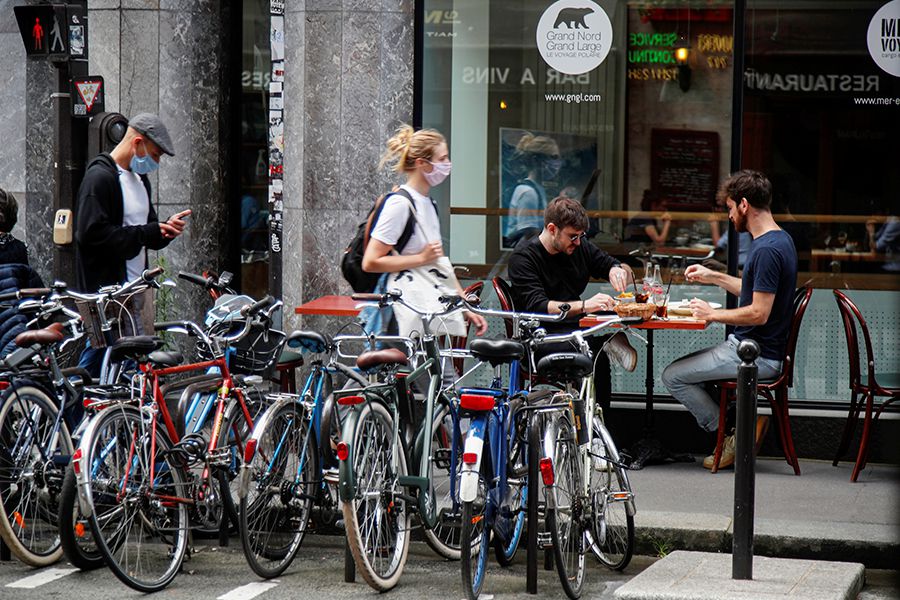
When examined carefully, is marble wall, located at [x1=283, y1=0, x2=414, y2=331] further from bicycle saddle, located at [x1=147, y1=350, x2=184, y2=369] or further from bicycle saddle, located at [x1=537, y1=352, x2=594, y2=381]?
bicycle saddle, located at [x1=537, y1=352, x2=594, y2=381]

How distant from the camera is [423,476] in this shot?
661cm

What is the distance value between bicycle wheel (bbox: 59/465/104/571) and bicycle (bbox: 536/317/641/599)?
208 cm

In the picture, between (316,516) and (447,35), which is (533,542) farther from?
(447,35)

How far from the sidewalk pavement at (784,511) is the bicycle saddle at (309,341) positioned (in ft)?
6.14

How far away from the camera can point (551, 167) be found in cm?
978

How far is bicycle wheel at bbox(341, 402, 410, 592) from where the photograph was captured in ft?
21.0

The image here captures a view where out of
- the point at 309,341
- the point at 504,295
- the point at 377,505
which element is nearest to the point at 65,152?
the point at 309,341

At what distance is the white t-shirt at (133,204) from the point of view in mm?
8211

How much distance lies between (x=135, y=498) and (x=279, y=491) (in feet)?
2.26

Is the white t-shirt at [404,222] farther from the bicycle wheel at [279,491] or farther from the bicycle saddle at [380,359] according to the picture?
the bicycle wheel at [279,491]

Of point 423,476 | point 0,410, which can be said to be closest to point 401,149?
point 423,476

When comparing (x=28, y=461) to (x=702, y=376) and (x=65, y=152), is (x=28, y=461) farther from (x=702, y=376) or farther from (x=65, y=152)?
(x=702, y=376)

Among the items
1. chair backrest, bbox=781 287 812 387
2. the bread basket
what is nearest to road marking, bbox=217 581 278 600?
the bread basket

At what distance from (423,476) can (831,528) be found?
2.21m
